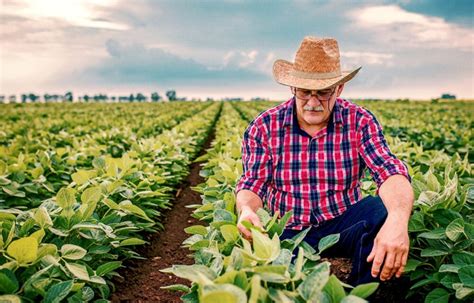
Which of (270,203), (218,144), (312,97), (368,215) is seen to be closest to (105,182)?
(270,203)

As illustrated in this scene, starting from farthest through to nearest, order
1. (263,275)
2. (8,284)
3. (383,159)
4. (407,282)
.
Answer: (407,282) → (383,159) → (8,284) → (263,275)

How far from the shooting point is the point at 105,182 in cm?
371

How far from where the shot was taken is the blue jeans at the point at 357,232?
2.62 meters

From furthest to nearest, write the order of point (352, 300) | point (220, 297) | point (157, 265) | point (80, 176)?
point (157, 265) → point (80, 176) → point (352, 300) → point (220, 297)

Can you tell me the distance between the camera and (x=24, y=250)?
85.4 inches

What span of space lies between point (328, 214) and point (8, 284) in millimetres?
1953

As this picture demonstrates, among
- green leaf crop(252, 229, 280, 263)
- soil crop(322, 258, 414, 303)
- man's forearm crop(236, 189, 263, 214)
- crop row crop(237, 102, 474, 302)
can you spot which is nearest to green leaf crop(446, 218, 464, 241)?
crop row crop(237, 102, 474, 302)

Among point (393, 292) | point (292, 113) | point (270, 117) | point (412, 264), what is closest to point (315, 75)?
point (292, 113)

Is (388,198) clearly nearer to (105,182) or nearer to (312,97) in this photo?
(312,97)

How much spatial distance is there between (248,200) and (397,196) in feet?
2.88

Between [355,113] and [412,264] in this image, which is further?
[355,113]

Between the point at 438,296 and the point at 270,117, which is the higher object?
the point at 270,117

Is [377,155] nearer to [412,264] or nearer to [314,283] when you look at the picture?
[412,264]

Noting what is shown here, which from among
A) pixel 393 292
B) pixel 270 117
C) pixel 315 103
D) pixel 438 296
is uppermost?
pixel 315 103
